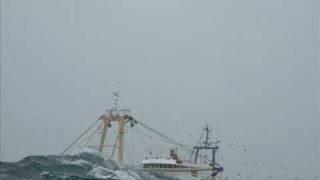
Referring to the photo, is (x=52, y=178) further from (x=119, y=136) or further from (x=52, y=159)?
(x=119, y=136)

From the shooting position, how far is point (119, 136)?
48.3m

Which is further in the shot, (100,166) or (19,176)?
(100,166)

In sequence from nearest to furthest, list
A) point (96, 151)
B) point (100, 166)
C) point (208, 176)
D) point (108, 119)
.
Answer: point (100, 166) < point (96, 151) < point (108, 119) < point (208, 176)

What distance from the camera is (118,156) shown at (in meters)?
47.0

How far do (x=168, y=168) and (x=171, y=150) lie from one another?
372 cm

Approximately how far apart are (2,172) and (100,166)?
35.4ft

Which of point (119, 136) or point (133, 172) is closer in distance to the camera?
point (133, 172)

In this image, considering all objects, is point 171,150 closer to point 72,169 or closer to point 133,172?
point 133,172

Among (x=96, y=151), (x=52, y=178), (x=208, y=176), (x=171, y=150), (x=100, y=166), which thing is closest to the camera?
(x=52, y=178)

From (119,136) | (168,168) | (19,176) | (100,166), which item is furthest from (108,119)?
(19,176)

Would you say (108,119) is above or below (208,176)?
above

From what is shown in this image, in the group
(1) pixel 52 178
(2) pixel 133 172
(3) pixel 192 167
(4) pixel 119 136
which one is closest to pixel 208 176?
(3) pixel 192 167

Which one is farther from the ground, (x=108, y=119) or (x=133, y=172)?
(x=108, y=119)

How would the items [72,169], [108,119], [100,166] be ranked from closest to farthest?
[72,169]
[100,166]
[108,119]
